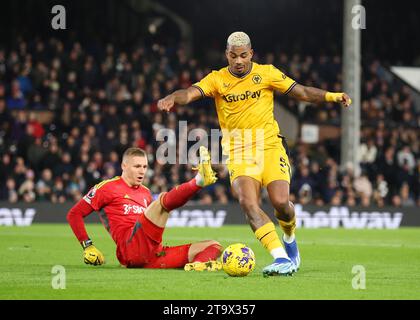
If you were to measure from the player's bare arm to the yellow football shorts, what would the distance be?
0.87m

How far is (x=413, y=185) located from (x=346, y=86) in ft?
10.7

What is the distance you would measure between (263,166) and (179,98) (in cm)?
123

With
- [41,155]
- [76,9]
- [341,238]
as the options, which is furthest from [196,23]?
[341,238]

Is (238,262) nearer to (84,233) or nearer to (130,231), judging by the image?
(130,231)

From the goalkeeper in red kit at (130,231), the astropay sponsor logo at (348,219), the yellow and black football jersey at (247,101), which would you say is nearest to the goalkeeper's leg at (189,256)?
the goalkeeper in red kit at (130,231)

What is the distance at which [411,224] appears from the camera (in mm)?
24812

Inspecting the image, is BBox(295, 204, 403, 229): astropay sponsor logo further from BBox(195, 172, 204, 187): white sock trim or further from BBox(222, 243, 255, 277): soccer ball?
BBox(195, 172, 204, 187): white sock trim

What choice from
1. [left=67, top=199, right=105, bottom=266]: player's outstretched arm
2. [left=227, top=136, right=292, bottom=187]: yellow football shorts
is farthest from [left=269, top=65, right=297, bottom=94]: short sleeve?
[left=67, top=199, right=105, bottom=266]: player's outstretched arm

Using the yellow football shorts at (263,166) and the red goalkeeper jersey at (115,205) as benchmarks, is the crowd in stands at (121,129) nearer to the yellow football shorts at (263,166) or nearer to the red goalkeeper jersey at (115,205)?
the red goalkeeper jersey at (115,205)

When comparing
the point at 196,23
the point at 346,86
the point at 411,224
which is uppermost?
the point at 196,23

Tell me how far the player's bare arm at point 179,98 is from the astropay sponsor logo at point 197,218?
13010 mm

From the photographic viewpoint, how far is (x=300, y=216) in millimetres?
24641

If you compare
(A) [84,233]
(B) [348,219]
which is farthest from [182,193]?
(B) [348,219]

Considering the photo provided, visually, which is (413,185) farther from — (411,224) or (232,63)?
(232,63)
